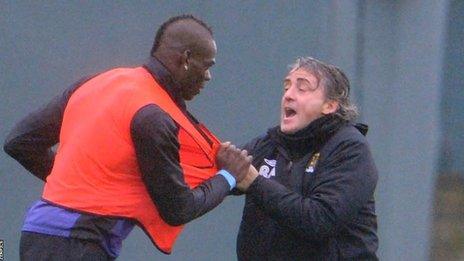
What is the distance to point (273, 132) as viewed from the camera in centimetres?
434

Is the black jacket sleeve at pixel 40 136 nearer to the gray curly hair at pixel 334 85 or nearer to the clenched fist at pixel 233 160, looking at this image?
the clenched fist at pixel 233 160

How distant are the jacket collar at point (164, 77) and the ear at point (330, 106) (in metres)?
0.56

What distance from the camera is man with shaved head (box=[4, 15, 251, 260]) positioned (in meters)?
3.75

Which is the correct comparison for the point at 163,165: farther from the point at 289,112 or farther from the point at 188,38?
the point at 289,112

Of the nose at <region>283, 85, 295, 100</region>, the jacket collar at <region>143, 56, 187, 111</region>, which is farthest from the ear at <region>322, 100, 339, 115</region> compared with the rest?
the jacket collar at <region>143, 56, 187, 111</region>

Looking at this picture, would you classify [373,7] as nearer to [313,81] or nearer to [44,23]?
[44,23]

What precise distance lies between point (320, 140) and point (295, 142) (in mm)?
90

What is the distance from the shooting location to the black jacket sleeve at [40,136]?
410 cm

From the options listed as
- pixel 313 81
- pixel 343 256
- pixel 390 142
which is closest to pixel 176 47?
pixel 313 81

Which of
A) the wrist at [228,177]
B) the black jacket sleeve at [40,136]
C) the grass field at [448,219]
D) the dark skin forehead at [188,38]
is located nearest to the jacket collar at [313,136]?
the wrist at [228,177]

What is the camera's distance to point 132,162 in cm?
379

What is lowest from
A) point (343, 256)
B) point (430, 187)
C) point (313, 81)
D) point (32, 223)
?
point (430, 187)

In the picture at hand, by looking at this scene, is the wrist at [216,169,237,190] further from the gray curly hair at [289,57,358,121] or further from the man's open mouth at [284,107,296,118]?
the gray curly hair at [289,57,358,121]

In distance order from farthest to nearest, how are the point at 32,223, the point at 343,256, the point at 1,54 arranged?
the point at 1,54 → the point at 343,256 → the point at 32,223
